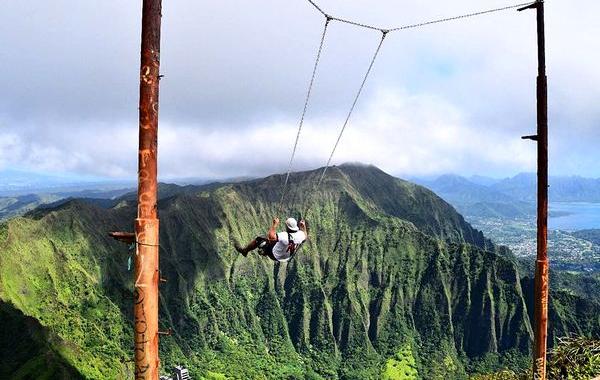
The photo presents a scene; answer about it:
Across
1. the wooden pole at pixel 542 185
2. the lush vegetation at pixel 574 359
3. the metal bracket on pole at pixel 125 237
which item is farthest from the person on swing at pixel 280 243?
the lush vegetation at pixel 574 359

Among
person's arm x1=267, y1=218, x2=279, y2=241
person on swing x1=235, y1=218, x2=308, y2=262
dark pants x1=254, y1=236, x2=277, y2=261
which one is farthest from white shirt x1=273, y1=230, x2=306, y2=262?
person's arm x1=267, y1=218, x2=279, y2=241

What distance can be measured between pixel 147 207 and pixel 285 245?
8940mm

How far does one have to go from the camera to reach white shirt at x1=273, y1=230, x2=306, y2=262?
632 inches

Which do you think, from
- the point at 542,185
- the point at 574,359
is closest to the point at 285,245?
the point at 542,185

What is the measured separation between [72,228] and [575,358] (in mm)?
199512

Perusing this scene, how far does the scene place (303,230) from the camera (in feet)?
57.6

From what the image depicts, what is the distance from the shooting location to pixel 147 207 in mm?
7574

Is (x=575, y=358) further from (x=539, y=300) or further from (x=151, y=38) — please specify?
(x=151, y=38)

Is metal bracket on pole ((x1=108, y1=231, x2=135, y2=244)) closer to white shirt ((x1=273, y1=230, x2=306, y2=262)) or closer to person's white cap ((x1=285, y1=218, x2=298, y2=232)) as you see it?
white shirt ((x1=273, y1=230, x2=306, y2=262))

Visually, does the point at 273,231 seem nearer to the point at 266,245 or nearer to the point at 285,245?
the point at 266,245

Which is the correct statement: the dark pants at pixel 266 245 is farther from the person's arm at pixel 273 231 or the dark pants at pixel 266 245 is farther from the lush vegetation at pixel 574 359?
the lush vegetation at pixel 574 359

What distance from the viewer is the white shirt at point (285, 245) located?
16062 millimetres

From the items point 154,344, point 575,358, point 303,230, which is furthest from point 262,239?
point 575,358

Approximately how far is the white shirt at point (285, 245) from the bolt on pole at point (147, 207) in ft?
27.4
